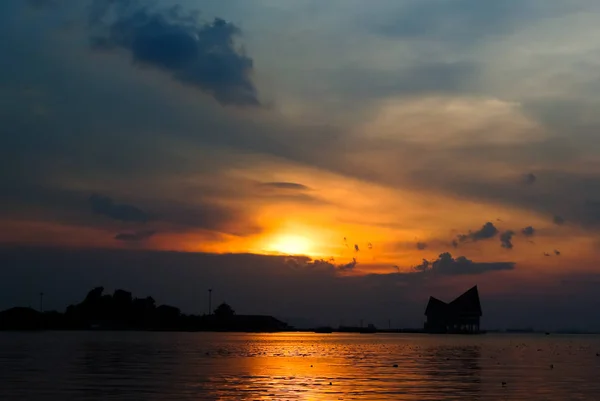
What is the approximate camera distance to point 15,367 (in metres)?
63.4

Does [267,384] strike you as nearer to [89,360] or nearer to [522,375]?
[522,375]

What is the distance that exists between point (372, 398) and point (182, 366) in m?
29.1

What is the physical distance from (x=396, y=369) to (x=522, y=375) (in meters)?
11.1

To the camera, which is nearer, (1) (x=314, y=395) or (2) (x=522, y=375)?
(1) (x=314, y=395)

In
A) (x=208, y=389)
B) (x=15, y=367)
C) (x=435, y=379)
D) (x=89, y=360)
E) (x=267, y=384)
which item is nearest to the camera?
(x=208, y=389)

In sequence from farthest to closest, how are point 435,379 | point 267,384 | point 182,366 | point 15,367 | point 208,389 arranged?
point 182,366 → point 15,367 → point 435,379 → point 267,384 → point 208,389

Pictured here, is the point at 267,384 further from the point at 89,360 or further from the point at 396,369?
the point at 89,360

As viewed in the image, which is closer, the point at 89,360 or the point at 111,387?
the point at 111,387

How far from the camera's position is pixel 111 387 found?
154ft

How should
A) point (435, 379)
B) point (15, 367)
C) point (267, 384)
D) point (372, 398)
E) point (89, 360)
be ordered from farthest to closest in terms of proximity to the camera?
point (89, 360) → point (15, 367) → point (435, 379) → point (267, 384) → point (372, 398)

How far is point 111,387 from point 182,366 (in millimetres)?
21221

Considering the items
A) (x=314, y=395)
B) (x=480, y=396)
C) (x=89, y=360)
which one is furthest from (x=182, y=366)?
(x=480, y=396)

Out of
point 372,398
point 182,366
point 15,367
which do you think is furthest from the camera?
point 182,366

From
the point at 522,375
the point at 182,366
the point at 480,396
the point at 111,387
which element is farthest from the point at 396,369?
the point at 111,387
